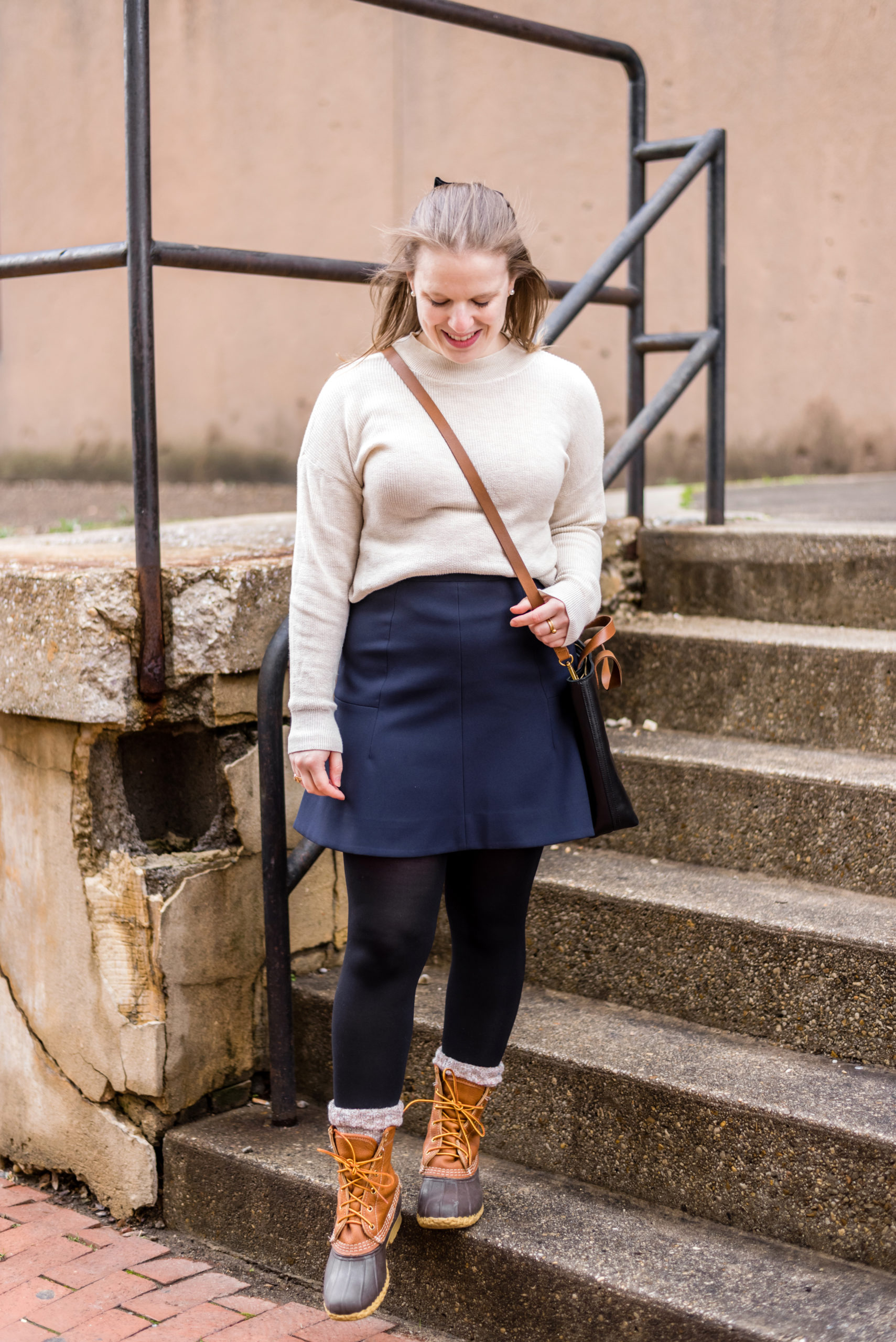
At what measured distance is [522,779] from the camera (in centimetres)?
189

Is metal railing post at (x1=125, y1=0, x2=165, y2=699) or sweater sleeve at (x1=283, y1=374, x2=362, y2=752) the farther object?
metal railing post at (x1=125, y1=0, x2=165, y2=699)

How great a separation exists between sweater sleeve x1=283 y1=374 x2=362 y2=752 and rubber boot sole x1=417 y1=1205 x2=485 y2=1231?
2.45ft

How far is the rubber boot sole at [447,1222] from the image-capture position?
80.4 inches

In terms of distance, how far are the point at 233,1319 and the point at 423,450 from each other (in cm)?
140

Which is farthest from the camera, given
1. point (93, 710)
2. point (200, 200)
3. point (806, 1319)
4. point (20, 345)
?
point (20, 345)

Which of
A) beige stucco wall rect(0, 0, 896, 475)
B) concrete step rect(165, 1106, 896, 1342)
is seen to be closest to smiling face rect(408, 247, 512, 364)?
concrete step rect(165, 1106, 896, 1342)

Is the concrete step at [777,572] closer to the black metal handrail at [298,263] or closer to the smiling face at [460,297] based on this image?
the black metal handrail at [298,263]

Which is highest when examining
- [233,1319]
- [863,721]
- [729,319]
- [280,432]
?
[729,319]

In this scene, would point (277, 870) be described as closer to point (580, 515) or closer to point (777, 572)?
point (580, 515)

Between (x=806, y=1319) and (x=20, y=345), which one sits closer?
(x=806, y=1319)

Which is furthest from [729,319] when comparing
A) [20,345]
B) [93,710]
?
[93,710]

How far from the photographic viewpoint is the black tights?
187 centimetres

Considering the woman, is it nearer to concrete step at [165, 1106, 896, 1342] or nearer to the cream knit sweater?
the cream knit sweater

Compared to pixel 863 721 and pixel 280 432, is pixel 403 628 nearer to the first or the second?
pixel 863 721
